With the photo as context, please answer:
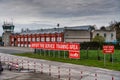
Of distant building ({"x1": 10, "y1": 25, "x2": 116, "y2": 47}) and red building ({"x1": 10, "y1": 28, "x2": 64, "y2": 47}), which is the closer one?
distant building ({"x1": 10, "y1": 25, "x2": 116, "y2": 47})

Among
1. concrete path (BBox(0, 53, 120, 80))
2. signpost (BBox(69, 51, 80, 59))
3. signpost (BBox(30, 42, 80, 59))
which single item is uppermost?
signpost (BBox(30, 42, 80, 59))

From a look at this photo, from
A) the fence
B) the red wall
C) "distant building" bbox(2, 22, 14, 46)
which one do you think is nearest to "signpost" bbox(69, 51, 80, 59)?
the fence

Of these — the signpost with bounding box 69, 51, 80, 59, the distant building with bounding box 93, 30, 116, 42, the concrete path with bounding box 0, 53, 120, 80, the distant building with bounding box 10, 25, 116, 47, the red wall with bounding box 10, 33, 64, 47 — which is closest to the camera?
the concrete path with bounding box 0, 53, 120, 80

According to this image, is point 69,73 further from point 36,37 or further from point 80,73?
point 36,37

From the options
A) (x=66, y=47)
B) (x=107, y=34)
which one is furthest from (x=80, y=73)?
(x=107, y=34)

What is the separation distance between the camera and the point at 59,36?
98.3m

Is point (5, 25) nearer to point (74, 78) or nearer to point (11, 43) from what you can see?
point (11, 43)

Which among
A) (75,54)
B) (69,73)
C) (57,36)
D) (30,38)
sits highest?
(57,36)

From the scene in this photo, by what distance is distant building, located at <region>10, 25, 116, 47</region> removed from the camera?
98.9m

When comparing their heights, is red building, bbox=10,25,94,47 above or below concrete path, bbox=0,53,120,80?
above

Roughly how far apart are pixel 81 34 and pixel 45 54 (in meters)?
44.3

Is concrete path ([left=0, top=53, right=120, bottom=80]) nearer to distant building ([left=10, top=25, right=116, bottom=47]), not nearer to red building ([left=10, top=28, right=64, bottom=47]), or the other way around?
distant building ([left=10, top=25, right=116, bottom=47])

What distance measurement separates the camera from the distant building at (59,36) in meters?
98.9

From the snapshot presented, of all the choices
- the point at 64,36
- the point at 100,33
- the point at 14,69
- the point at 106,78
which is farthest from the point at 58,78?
the point at 100,33
